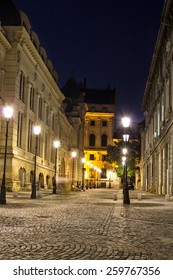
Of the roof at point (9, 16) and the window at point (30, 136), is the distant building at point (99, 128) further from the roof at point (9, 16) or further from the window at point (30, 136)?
the roof at point (9, 16)

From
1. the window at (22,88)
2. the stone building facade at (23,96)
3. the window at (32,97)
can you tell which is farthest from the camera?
the window at (32,97)

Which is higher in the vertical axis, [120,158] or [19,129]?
[19,129]

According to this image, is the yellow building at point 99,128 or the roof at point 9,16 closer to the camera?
the roof at point 9,16

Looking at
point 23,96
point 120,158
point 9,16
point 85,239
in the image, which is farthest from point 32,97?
point 120,158

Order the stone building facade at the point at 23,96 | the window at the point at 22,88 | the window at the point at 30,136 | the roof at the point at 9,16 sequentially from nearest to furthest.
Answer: the stone building facade at the point at 23,96
the roof at the point at 9,16
the window at the point at 22,88
the window at the point at 30,136

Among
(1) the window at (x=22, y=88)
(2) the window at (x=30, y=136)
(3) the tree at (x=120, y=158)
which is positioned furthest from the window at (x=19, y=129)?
(3) the tree at (x=120, y=158)

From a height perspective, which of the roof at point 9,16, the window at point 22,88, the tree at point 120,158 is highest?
the roof at point 9,16

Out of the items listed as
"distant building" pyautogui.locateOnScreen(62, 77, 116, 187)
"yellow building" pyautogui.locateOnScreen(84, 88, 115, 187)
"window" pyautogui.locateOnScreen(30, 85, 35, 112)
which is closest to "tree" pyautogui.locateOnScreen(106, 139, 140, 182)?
"distant building" pyautogui.locateOnScreen(62, 77, 116, 187)

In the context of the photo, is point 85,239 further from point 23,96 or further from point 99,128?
point 99,128

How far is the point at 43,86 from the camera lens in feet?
160

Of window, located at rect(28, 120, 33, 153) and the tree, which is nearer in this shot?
window, located at rect(28, 120, 33, 153)

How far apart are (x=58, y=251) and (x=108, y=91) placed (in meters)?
117

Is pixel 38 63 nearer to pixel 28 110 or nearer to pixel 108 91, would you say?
pixel 28 110

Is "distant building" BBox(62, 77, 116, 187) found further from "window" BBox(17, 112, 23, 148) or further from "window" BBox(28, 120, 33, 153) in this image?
"window" BBox(17, 112, 23, 148)
